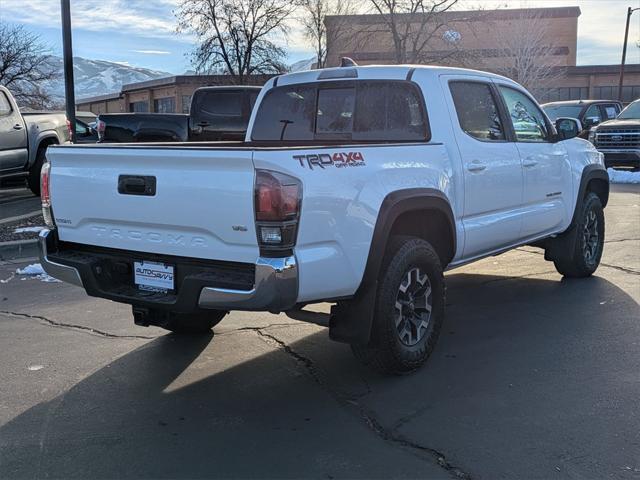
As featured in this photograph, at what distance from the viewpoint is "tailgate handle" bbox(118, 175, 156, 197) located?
365 cm

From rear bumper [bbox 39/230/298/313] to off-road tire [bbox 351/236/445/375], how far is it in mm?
798

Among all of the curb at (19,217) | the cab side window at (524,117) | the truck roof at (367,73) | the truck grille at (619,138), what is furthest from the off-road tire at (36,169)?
the truck grille at (619,138)

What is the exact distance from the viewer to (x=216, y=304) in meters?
3.47

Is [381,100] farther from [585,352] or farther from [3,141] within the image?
[3,141]

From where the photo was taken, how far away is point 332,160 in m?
3.54

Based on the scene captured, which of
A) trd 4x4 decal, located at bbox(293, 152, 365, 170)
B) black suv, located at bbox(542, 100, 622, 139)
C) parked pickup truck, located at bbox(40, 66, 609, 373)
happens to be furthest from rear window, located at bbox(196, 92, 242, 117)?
black suv, located at bbox(542, 100, 622, 139)

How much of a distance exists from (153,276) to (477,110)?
291cm

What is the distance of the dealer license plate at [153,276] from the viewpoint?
372 cm

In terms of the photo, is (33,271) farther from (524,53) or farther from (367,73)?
(524,53)

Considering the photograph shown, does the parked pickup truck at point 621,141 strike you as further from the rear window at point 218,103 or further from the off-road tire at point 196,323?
the off-road tire at point 196,323

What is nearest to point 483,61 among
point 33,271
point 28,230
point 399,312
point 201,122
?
point 201,122

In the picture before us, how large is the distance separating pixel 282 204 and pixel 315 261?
39cm

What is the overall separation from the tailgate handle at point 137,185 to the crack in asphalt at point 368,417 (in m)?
1.65

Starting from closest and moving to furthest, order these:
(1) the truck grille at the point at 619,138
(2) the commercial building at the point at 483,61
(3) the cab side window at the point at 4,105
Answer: (3) the cab side window at the point at 4,105
(1) the truck grille at the point at 619,138
(2) the commercial building at the point at 483,61
